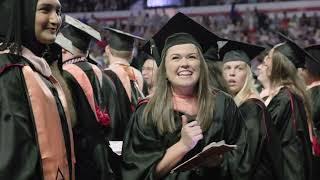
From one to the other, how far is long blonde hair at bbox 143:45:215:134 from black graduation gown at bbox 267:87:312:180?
6.94 ft

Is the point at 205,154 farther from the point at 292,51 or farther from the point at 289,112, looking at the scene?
the point at 292,51

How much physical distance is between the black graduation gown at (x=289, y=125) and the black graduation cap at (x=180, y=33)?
1.95m

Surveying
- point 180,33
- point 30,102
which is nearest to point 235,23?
point 180,33

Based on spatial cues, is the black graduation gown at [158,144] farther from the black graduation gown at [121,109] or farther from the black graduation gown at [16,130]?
the black graduation gown at [121,109]

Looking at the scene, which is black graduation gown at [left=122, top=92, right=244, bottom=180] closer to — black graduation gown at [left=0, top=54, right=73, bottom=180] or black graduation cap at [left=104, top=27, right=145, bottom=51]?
black graduation gown at [left=0, top=54, right=73, bottom=180]

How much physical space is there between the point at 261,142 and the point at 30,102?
2.54m

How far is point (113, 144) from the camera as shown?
4500 mm

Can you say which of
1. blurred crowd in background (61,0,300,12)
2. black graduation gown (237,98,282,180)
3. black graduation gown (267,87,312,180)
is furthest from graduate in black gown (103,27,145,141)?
blurred crowd in background (61,0,300,12)

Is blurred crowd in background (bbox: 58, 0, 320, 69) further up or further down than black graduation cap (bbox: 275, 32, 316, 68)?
further down

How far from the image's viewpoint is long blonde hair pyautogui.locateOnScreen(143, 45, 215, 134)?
356 cm

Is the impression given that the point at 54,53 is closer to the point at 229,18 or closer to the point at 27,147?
the point at 27,147

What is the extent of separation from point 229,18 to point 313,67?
1227 centimetres

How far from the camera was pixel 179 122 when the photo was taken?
3590mm

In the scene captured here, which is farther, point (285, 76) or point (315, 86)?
point (315, 86)
